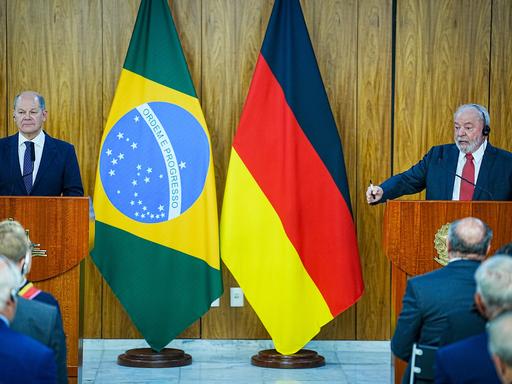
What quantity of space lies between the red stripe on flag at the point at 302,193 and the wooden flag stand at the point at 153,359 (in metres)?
1.05

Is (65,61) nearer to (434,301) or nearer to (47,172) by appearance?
(47,172)

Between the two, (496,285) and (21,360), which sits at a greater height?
(496,285)

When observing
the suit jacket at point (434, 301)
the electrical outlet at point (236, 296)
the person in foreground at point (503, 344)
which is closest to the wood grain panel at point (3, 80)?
the electrical outlet at point (236, 296)

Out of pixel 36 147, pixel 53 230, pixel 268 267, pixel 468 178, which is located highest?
pixel 36 147

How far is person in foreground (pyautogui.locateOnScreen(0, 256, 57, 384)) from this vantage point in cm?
276

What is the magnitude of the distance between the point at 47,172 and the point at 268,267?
5.72 ft

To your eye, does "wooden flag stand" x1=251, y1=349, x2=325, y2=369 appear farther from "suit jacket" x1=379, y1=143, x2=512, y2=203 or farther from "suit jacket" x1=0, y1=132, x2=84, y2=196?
"suit jacket" x1=0, y1=132, x2=84, y2=196

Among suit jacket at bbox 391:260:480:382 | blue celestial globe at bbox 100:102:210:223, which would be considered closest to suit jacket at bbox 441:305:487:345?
suit jacket at bbox 391:260:480:382

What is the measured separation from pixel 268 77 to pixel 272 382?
2.05m

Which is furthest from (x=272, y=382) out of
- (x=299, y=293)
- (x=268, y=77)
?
(x=268, y=77)

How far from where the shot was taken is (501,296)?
294 centimetres

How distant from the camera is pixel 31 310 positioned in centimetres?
339

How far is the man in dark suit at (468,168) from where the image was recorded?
18.8 ft

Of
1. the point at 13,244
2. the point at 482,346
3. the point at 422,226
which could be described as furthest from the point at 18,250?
the point at 422,226
